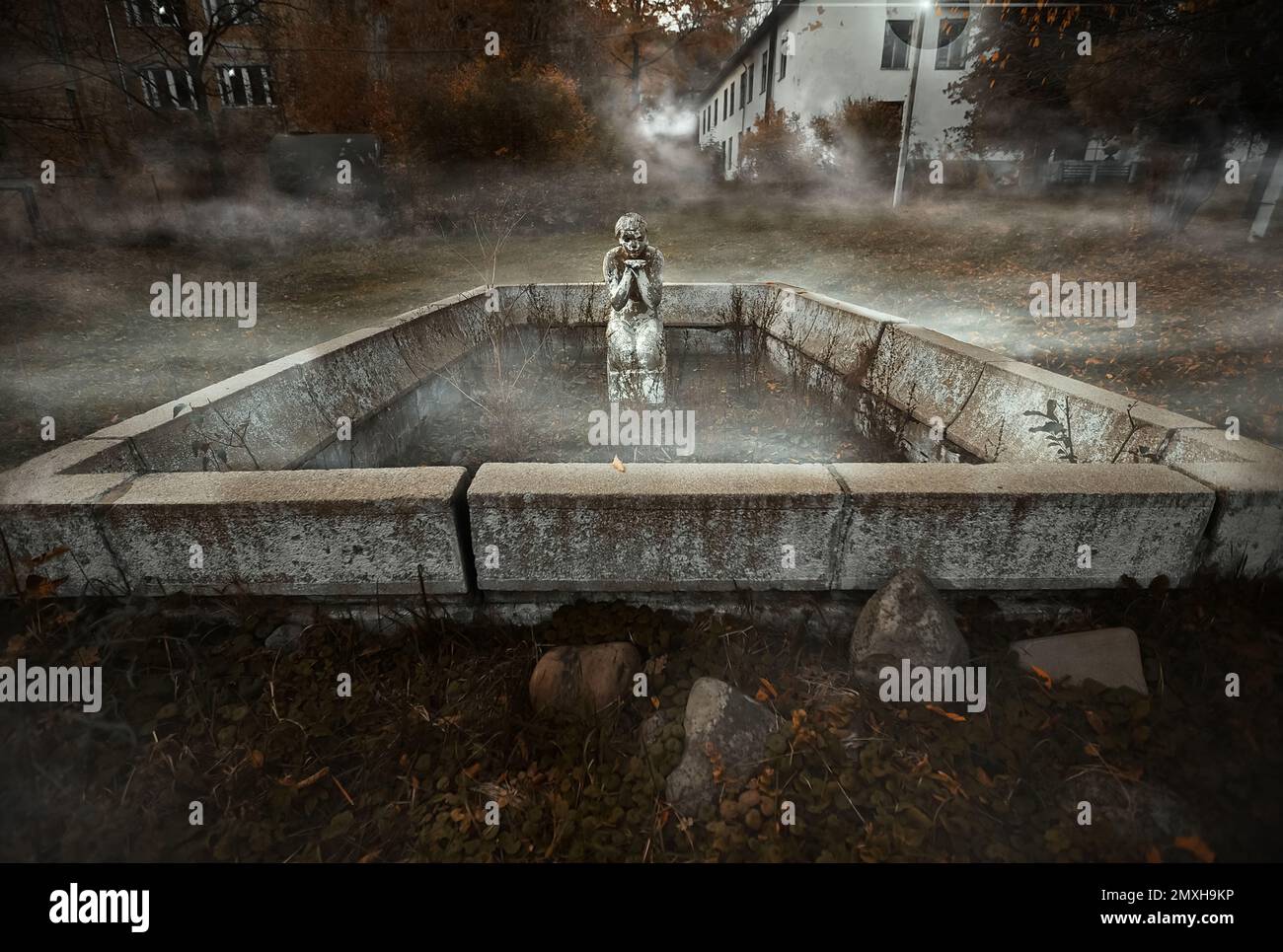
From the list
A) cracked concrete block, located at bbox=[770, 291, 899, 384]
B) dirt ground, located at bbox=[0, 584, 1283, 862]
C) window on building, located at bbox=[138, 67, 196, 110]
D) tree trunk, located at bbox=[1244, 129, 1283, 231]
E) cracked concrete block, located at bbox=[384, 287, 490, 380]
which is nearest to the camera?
dirt ground, located at bbox=[0, 584, 1283, 862]

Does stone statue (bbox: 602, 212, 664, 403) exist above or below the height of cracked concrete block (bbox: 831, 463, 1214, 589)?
above

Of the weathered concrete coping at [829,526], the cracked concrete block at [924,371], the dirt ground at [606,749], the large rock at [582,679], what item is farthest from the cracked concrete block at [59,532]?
the cracked concrete block at [924,371]

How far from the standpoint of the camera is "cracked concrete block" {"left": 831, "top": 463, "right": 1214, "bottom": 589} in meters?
2.40

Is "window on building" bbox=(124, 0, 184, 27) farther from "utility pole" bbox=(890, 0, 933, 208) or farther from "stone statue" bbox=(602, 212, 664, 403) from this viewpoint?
"utility pole" bbox=(890, 0, 933, 208)

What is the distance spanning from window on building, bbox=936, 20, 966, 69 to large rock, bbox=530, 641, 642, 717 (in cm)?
2227

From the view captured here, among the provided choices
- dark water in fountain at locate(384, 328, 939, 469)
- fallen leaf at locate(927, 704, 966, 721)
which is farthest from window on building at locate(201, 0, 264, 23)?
fallen leaf at locate(927, 704, 966, 721)

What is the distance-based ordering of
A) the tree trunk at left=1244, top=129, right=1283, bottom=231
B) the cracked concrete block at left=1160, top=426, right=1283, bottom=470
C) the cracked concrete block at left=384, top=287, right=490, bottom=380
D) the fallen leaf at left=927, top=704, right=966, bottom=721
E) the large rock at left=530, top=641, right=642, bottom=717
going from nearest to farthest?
the fallen leaf at left=927, top=704, right=966, bottom=721, the large rock at left=530, top=641, right=642, bottom=717, the cracked concrete block at left=1160, top=426, right=1283, bottom=470, the cracked concrete block at left=384, top=287, right=490, bottom=380, the tree trunk at left=1244, top=129, right=1283, bottom=231

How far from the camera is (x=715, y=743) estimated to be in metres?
2.16

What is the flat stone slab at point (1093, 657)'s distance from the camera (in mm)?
2326

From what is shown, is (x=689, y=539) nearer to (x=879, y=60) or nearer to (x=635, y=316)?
(x=635, y=316)

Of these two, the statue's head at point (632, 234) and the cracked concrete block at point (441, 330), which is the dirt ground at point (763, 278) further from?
the statue's head at point (632, 234)

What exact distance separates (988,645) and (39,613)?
3950 mm

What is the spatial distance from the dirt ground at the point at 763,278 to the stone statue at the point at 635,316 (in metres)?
4.06
